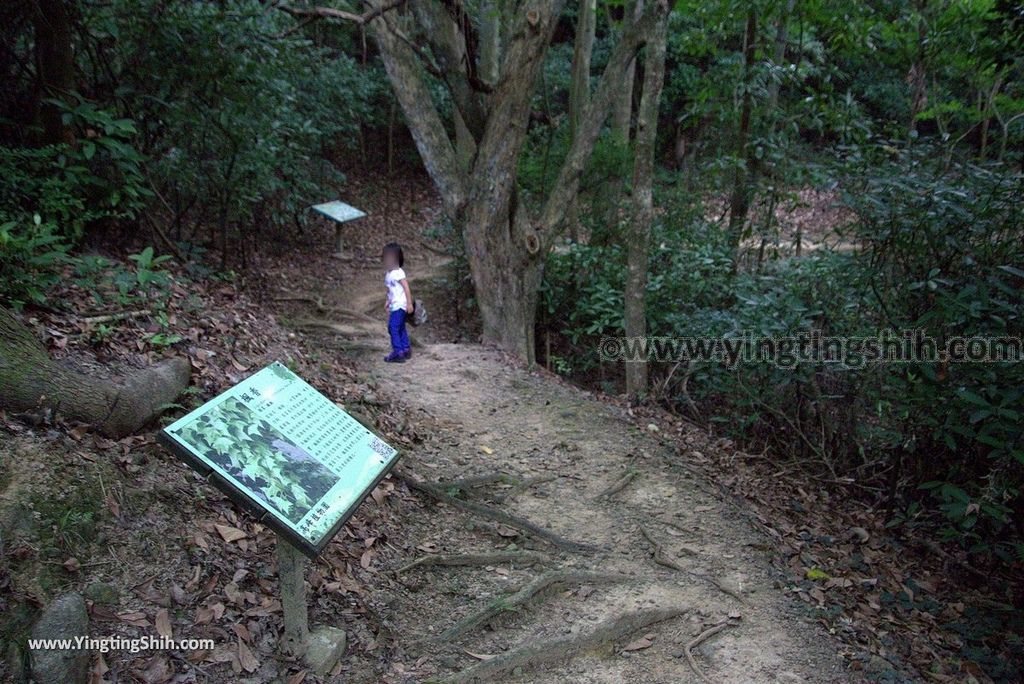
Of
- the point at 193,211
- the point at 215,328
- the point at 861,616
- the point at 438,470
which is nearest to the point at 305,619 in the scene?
the point at 438,470

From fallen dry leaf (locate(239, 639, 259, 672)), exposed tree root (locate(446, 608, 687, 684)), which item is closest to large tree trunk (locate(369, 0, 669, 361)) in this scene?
exposed tree root (locate(446, 608, 687, 684))

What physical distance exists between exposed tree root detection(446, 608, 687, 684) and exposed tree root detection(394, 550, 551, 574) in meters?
0.70

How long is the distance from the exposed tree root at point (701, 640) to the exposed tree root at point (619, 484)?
5.33ft

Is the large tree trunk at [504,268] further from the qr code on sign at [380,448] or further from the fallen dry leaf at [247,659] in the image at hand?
the fallen dry leaf at [247,659]

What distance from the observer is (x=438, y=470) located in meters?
5.71

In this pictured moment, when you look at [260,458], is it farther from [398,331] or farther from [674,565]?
[398,331]

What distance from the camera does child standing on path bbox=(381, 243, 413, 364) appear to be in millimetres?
8047

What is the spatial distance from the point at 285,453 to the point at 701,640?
9.12 feet

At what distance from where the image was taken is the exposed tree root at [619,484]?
5.99 m

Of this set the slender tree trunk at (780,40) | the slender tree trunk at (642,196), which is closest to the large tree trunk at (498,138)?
the slender tree trunk at (642,196)

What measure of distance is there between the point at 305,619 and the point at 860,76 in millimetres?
24769

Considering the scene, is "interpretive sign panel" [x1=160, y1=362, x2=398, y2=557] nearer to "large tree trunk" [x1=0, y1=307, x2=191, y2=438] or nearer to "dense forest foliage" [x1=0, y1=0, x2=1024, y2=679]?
"large tree trunk" [x1=0, y1=307, x2=191, y2=438]

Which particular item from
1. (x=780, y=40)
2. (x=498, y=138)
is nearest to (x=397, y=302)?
(x=498, y=138)

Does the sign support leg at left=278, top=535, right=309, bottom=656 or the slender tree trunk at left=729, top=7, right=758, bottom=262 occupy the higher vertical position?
the slender tree trunk at left=729, top=7, right=758, bottom=262
